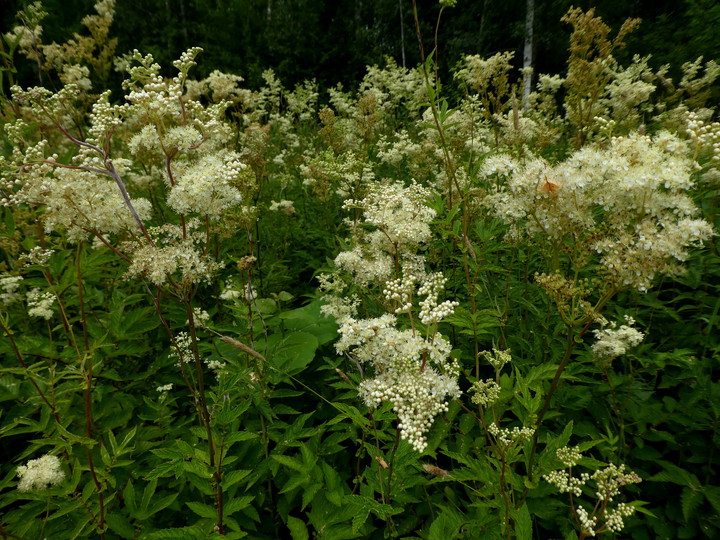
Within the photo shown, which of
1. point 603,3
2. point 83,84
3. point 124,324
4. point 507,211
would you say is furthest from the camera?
point 603,3

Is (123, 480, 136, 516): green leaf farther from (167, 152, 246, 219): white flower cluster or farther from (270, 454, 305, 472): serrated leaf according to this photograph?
(167, 152, 246, 219): white flower cluster

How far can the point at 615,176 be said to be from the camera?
180 cm

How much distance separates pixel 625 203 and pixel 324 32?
1371 inches

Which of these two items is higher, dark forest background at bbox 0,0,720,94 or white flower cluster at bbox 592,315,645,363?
dark forest background at bbox 0,0,720,94

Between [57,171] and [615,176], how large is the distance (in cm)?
293

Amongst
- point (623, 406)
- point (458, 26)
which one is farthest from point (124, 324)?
point (458, 26)

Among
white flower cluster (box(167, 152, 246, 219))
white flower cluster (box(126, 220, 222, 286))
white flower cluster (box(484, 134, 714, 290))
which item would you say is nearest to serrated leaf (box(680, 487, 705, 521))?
white flower cluster (box(484, 134, 714, 290))

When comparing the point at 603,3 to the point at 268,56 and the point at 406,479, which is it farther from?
the point at 406,479

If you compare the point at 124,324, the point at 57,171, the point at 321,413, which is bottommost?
the point at 321,413

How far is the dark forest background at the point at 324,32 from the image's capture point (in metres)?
20.8

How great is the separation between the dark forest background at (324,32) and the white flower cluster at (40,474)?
21.4m

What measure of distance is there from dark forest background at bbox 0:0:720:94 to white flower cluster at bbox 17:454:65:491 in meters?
21.4

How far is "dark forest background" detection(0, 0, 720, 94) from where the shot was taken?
20.8 metres

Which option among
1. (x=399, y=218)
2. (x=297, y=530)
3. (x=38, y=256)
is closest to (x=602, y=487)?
(x=297, y=530)
